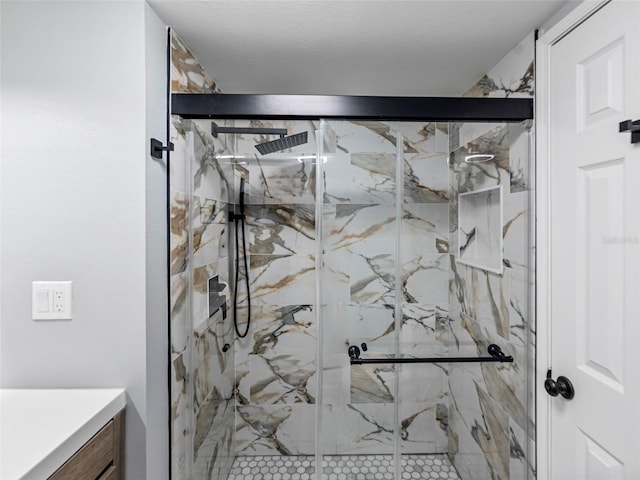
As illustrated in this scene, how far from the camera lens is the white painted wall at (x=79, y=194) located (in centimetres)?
127

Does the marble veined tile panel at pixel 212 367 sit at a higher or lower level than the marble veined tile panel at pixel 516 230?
lower

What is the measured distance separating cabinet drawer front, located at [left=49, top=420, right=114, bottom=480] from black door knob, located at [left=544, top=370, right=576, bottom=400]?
5.45 ft

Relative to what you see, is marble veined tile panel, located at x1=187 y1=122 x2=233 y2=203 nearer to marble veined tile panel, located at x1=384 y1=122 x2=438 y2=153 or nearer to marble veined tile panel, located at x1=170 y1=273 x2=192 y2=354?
marble veined tile panel, located at x1=170 y1=273 x2=192 y2=354

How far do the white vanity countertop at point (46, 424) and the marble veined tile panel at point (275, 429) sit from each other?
2.42 feet

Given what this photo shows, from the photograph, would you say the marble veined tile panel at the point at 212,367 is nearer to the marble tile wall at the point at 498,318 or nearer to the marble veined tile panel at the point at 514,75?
the marble tile wall at the point at 498,318

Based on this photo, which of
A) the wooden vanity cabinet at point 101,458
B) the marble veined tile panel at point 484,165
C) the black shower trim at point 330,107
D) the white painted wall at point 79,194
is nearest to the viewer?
the wooden vanity cabinet at point 101,458

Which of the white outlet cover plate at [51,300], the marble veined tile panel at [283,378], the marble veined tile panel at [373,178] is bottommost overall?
the marble veined tile panel at [283,378]

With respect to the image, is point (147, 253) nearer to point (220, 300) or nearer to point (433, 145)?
point (220, 300)

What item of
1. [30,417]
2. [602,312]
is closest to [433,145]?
[602,312]

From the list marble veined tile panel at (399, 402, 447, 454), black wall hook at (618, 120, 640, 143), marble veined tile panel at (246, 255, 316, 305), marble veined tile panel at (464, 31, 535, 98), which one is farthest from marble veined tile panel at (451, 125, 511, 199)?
marble veined tile panel at (399, 402, 447, 454)

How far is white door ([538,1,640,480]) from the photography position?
→ 3.49ft

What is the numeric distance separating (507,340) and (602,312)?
473 mm

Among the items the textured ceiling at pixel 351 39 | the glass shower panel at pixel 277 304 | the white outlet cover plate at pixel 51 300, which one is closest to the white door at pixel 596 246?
the textured ceiling at pixel 351 39

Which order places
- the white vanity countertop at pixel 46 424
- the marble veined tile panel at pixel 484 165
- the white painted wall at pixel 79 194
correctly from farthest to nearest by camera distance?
the marble veined tile panel at pixel 484 165, the white painted wall at pixel 79 194, the white vanity countertop at pixel 46 424
